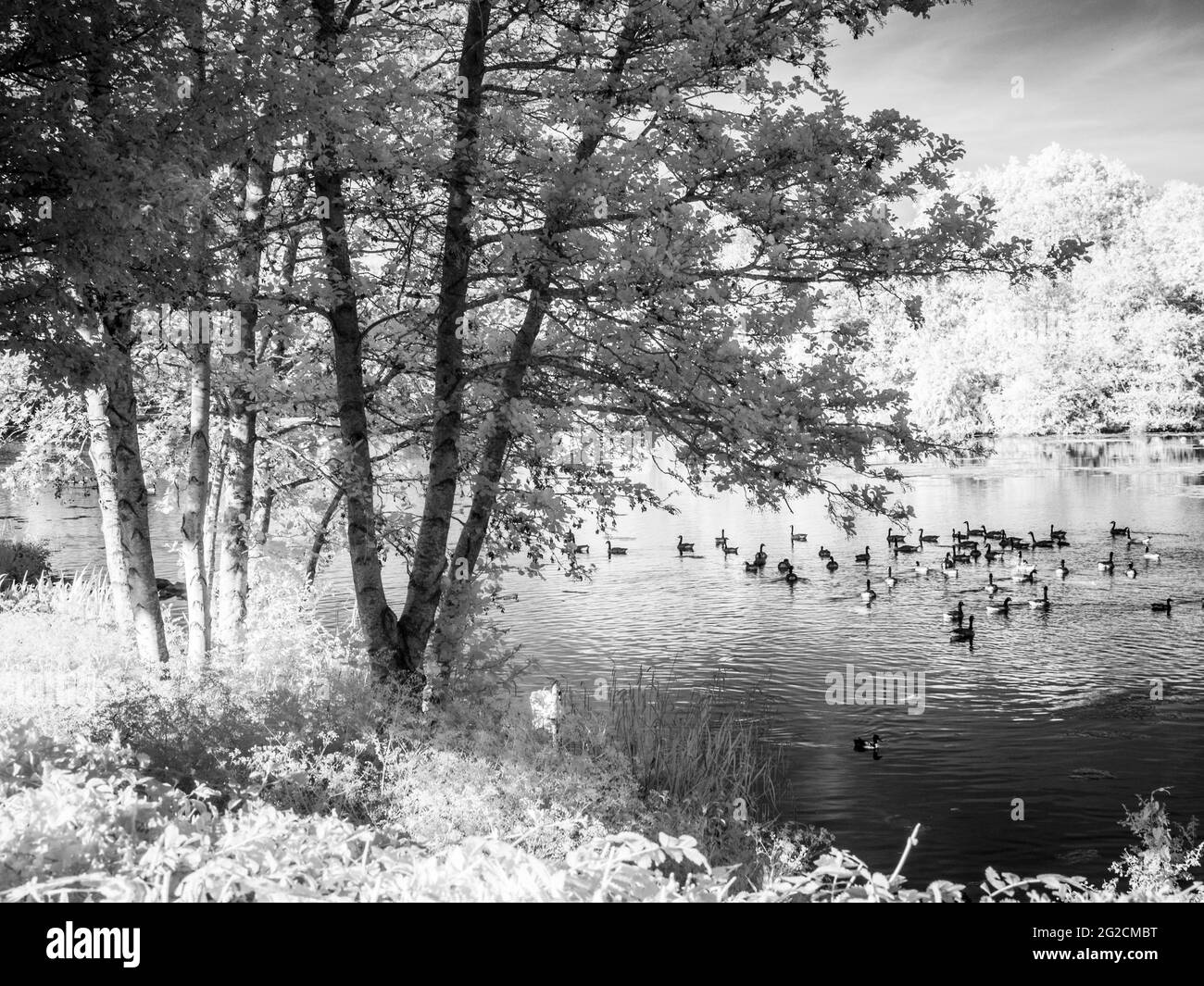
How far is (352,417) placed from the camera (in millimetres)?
11680

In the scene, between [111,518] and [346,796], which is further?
[111,518]

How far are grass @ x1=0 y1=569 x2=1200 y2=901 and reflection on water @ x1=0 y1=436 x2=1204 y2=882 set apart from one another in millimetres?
1360

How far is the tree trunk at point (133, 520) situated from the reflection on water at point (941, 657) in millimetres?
5497

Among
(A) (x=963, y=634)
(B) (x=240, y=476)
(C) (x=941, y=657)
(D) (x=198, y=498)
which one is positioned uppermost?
(B) (x=240, y=476)

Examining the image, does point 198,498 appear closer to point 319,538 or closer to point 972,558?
point 319,538

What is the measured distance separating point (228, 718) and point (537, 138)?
6.92 meters

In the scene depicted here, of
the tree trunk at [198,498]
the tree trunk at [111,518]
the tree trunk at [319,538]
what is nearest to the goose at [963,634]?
the tree trunk at [319,538]

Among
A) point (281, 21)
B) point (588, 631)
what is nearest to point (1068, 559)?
point (588, 631)

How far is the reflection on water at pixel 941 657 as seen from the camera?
1396 cm

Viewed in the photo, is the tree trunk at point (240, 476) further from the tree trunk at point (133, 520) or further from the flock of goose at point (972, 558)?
the flock of goose at point (972, 558)

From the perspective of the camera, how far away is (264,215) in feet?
38.3

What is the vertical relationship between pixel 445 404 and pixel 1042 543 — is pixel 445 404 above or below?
above

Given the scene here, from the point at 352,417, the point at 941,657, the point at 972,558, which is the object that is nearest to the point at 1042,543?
the point at 972,558

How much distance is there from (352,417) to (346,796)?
5.07 m
